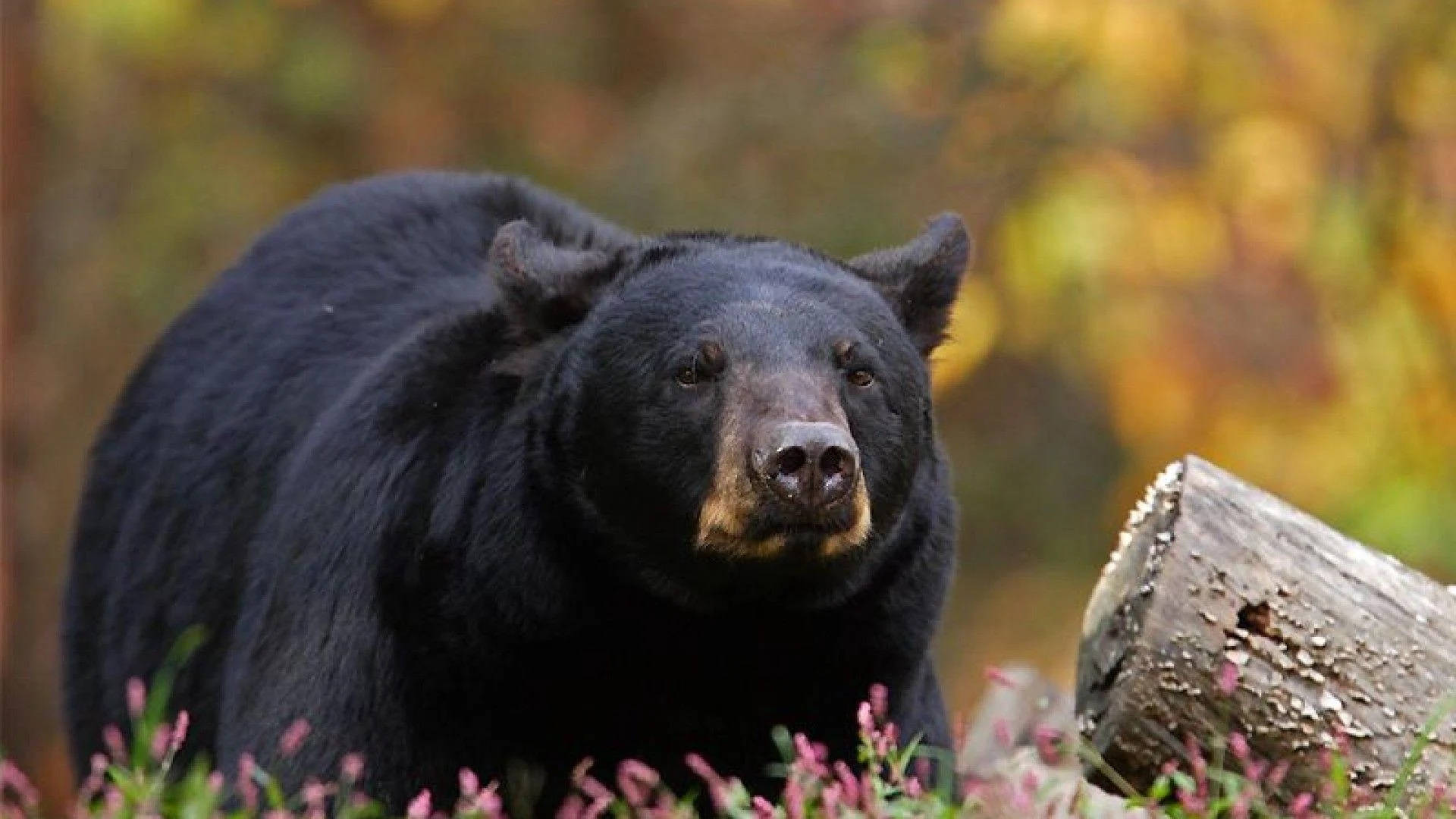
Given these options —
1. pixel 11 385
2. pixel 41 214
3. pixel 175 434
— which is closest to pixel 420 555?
pixel 175 434

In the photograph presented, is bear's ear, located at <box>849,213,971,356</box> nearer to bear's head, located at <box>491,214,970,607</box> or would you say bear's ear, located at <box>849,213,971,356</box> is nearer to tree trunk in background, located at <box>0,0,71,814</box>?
bear's head, located at <box>491,214,970,607</box>

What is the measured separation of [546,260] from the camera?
5129 mm

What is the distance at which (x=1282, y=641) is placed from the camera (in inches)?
178

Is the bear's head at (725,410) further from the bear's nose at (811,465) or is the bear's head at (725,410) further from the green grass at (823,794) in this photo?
the green grass at (823,794)

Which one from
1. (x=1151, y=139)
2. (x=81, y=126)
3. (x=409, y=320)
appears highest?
(x=1151, y=139)

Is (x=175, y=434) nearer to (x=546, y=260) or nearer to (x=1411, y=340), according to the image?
(x=546, y=260)

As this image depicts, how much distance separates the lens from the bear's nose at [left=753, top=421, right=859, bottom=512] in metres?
4.38

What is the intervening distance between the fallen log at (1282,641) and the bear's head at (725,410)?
1.91 feet

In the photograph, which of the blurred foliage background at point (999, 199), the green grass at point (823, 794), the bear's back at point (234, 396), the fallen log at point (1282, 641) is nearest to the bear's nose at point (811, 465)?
the green grass at point (823, 794)

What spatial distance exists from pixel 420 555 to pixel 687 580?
0.62 meters

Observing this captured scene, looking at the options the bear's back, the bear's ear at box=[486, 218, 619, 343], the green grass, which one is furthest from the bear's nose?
the bear's back

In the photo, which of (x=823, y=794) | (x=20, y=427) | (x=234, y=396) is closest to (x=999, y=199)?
(x=20, y=427)

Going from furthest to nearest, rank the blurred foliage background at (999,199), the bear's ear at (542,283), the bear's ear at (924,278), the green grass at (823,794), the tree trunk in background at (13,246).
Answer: the tree trunk in background at (13,246) < the blurred foliage background at (999,199) < the bear's ear at (924,278) < the bear's ear at (542,283) < the green grass at (823,794)

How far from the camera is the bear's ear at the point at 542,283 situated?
16.7 ft
